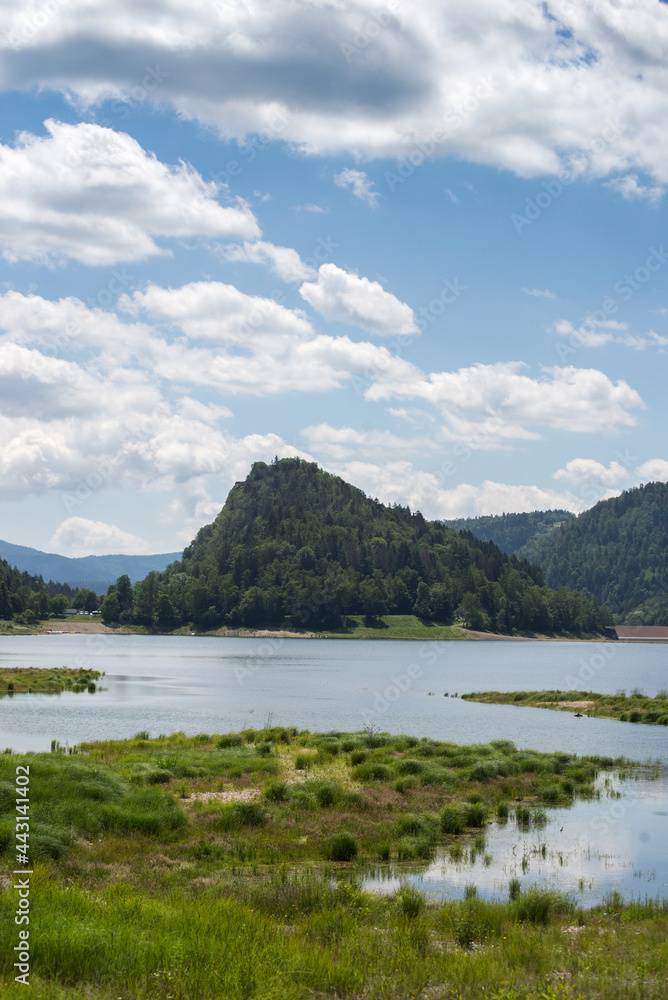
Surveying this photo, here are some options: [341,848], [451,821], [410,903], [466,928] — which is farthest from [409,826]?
[466,928]

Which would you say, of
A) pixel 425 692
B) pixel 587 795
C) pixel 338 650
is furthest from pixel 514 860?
pixel 338 650

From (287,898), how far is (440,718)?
51.0m

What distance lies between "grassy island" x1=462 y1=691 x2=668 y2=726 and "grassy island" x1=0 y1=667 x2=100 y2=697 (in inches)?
1719

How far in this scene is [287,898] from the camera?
56.3ft

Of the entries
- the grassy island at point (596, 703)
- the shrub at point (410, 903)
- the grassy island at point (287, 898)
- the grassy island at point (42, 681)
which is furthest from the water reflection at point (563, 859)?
the grassy island at point (42, 681)

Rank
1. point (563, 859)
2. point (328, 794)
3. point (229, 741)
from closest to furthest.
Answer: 1. point (563, 859)
2. point (328, 794)
3. point (229, 741)

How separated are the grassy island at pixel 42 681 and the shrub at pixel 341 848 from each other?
192 feet

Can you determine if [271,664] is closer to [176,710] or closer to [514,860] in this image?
[176,710]

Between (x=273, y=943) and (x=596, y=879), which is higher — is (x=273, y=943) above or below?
above

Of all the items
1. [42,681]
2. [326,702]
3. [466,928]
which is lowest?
[326,702]

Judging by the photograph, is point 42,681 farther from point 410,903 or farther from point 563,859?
point 410,903

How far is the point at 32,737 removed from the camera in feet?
151

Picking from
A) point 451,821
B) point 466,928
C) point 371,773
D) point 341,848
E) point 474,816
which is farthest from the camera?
point 371,773

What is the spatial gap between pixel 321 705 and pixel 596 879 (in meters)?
53.4
